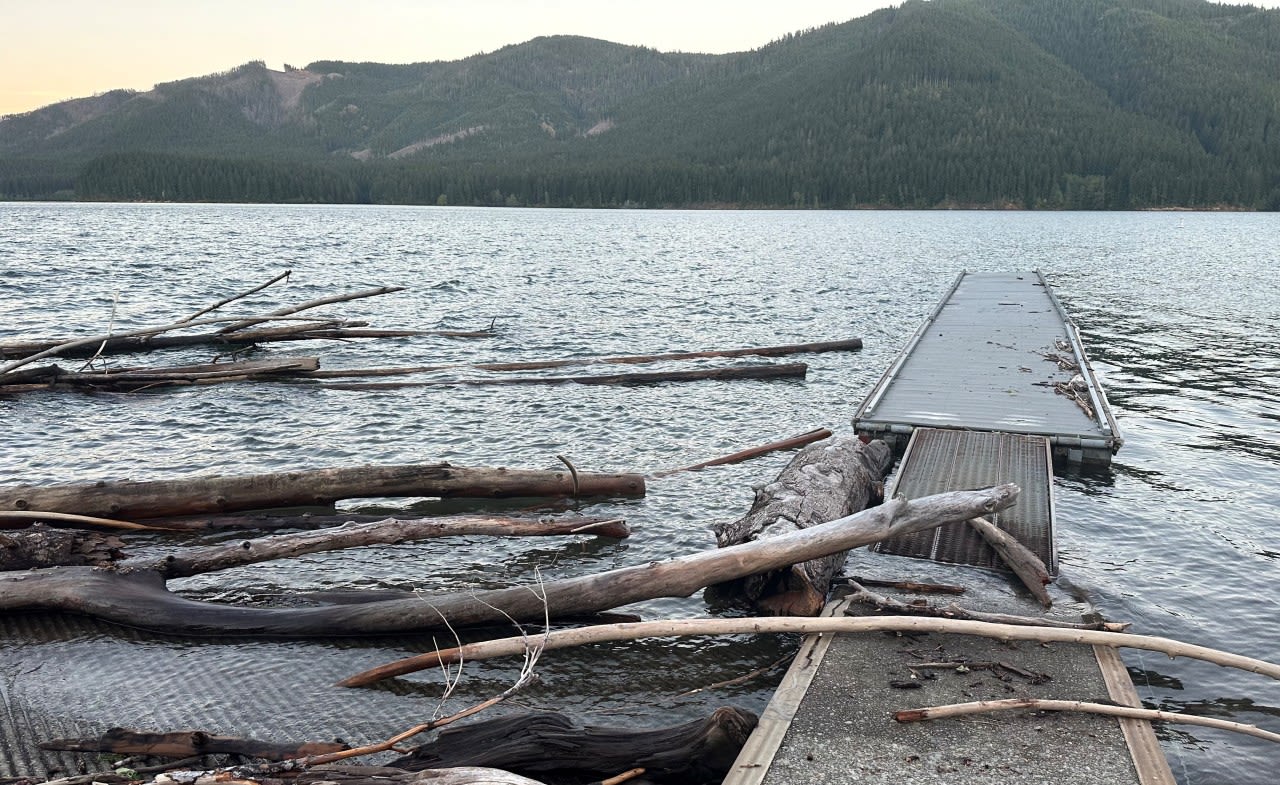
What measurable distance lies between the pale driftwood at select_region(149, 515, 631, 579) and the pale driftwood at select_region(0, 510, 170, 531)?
54.0 inches

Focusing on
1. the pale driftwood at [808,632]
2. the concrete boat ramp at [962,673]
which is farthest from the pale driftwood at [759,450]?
the pale driftwood at [808,632]

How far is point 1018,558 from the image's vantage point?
9.46 metres

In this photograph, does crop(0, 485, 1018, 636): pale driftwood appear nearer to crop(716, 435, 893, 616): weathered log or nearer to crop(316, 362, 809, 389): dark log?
crop(716, 435, 893, 616): weathered log

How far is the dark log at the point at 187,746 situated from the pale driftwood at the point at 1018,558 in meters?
6.89

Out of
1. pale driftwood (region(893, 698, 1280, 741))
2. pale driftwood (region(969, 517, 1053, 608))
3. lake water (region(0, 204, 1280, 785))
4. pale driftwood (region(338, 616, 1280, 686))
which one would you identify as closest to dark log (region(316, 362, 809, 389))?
lake water (region(0, 204, 1280, 785))

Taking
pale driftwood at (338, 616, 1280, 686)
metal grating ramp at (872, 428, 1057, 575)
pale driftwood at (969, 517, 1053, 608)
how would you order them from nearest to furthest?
1. pale driftwood at (338, 616, 1280, 686)
2. pale driftwood at (969, 517, 1053, 608)
3. metal grating ramp at (872, 428, 1057, 575)

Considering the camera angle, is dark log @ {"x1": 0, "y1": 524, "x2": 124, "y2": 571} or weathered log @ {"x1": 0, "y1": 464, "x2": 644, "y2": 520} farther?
weathered log @ {"x1": 0, "y1": 464, "x2": 644, "y2": 520}

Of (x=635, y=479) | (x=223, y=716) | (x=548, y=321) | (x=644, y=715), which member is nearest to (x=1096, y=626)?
(x=644, y=715)

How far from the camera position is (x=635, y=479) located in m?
13.0

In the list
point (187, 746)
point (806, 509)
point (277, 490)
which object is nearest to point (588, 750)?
point (187, 746)

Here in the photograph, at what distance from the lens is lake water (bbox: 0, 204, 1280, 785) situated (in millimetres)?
7402

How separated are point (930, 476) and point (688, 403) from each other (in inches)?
315

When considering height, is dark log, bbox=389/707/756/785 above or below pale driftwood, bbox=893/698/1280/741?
below

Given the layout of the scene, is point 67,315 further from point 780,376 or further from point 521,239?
point 521,239
